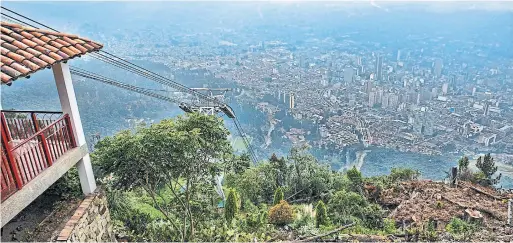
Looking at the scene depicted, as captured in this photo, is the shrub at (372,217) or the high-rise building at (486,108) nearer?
the shrub at (372,217)

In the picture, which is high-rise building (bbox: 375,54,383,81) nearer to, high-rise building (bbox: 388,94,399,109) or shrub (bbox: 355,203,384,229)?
high-rise building (bbox: 388,94,399,109)

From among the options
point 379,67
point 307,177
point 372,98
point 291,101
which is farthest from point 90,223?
point 379,67

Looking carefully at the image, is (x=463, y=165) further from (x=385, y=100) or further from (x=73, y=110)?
(x=385, y=100)

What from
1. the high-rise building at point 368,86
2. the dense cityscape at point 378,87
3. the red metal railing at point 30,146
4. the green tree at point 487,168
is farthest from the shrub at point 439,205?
the high-rise building at point 368,86

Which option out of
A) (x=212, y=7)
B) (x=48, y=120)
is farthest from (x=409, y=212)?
(x=212, y=7)

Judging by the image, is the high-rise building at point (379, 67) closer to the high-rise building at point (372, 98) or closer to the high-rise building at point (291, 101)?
the high-rise building at point (372, 98)

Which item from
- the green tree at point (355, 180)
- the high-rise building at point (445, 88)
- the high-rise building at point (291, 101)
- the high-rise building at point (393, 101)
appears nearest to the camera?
the green tree at point (355, 180)

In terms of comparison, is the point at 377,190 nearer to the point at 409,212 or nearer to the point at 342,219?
the point at 409,212
